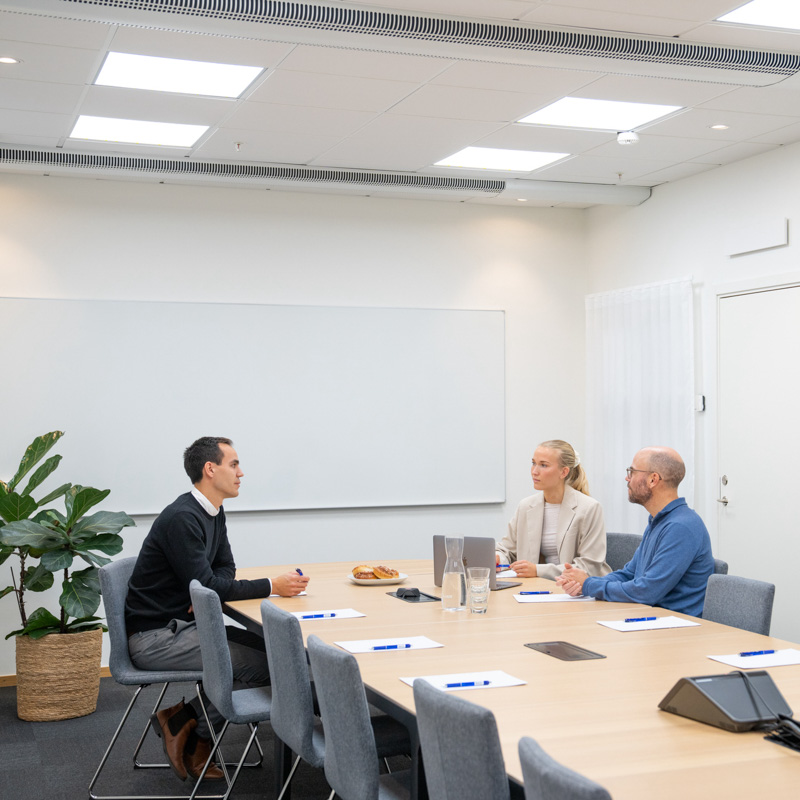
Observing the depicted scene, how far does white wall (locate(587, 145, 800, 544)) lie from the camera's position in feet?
19.4

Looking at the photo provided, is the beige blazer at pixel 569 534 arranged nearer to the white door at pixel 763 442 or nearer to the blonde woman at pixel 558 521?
the blonde woman at pixel 558 521

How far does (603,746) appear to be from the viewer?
2160mm

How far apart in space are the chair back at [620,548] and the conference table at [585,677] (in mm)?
837

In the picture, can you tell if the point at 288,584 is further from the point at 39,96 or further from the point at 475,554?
the point at 39,96

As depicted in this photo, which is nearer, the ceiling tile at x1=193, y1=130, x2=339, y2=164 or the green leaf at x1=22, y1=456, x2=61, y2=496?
the green leaf at x1=22, y1=456, x2=61, y2=496

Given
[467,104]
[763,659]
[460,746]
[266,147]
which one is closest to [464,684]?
[460,746]

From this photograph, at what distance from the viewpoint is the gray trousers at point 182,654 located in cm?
423

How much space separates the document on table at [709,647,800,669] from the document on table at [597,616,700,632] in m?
0.48

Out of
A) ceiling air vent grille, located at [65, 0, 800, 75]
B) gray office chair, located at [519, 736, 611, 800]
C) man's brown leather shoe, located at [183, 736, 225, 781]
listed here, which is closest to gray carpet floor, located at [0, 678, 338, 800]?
man's brown leather shoe, located at [183, 736, 225, 781]

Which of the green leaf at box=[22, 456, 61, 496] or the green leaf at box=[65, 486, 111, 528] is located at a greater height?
the green leaf at box=[22, 456, 61, 496]

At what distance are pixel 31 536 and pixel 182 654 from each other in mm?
1617

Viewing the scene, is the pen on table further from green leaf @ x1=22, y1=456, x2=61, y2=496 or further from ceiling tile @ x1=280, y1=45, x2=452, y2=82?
green leaf @ x1=22, y1=456, x2=61, y2=496

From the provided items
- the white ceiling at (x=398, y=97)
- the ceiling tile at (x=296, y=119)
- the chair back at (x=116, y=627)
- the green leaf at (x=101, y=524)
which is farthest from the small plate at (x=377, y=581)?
the ceiling tile at (x=296, y=119)

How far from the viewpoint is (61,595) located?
554 cm
